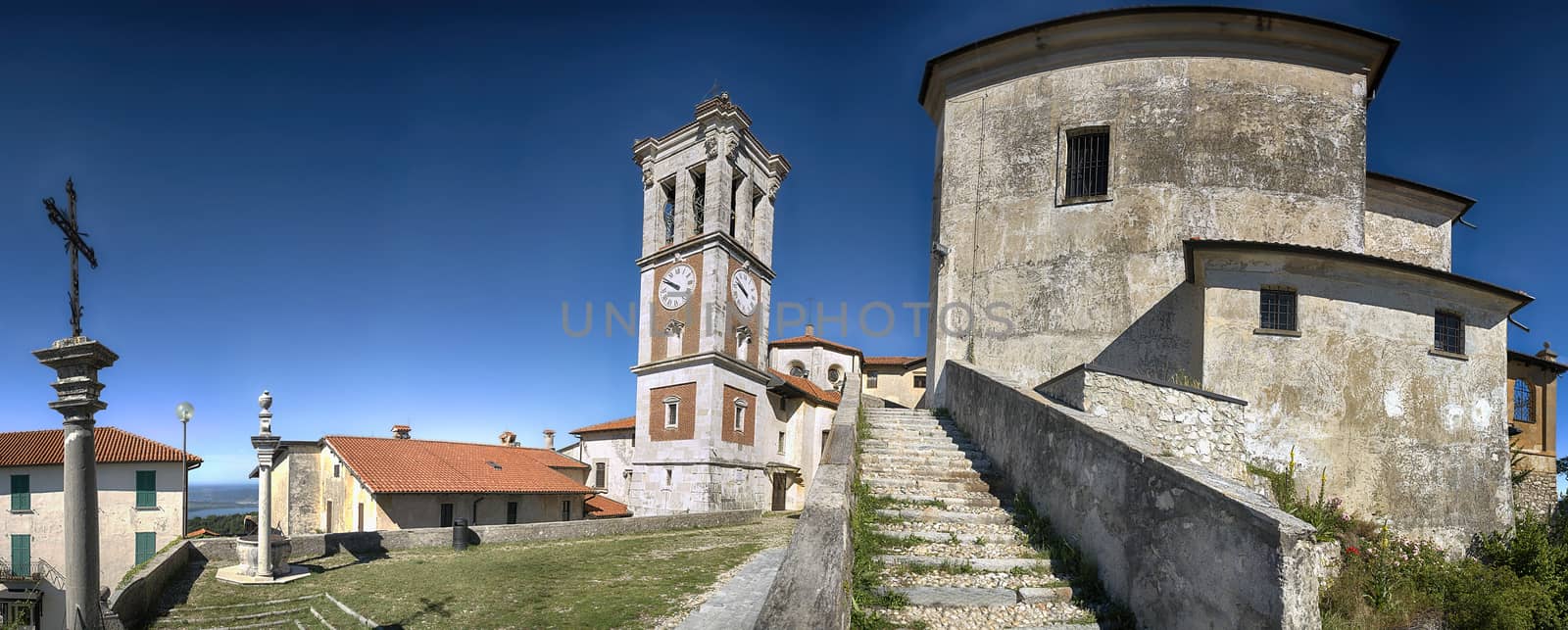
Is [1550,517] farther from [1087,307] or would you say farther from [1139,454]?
[1139,454]

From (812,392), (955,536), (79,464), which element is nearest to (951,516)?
(955,536)

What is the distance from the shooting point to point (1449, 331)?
422 inches

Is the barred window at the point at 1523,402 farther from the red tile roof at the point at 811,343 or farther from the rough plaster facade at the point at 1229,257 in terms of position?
the red tile roof at the point at 811,343

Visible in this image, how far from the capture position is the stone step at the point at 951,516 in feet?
22.0

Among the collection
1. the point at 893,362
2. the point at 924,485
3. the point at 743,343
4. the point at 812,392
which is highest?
the point at 743,343

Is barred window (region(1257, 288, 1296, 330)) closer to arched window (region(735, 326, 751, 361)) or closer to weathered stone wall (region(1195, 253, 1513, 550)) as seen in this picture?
weathered stone wall (region(1195, 253, 1513, 550))

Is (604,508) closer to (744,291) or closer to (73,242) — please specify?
(744,291)

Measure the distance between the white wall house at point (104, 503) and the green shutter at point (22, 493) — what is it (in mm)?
27

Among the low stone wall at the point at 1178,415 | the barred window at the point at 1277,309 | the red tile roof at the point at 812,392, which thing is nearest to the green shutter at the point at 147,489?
the red tile roof at the point at 812,392

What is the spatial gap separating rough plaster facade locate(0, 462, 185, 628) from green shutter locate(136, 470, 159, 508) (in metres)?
0.10

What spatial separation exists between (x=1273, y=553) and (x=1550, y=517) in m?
A: 14.5

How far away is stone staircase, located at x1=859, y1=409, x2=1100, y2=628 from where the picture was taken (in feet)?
16.7

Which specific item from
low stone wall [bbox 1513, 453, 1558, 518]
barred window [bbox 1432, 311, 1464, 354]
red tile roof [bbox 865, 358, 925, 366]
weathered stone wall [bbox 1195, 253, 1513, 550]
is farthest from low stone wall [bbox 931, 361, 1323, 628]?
red tile roof [bbox 865, 358, 925, 366]

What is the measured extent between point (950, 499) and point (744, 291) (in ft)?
87.3
